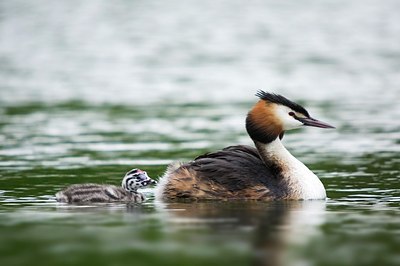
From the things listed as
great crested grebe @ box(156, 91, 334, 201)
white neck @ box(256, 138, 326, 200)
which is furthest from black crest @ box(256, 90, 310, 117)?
white neck @ box(256, 138, 326, 200)

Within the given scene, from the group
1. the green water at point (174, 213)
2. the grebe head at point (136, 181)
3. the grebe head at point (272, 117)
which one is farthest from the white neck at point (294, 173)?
the grebe head at point (136, 181)

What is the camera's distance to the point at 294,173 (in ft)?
43.9

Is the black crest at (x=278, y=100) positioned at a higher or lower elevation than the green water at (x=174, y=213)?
higher

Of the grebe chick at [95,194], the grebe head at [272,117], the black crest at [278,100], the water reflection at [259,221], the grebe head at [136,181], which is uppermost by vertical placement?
the black crest at [278,100]

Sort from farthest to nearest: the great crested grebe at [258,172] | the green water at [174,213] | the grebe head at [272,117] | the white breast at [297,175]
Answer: the grebe head at [272,117]
the white breast at [297,175]
the great crested grebe at [258,172]
the green water at [174,213]

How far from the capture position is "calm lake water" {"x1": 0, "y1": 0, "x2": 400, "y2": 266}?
1009 centimetres

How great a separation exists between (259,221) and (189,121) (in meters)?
10.8

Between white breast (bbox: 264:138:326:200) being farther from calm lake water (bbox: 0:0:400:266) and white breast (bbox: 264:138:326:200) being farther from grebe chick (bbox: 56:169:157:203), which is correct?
grebe chick (bbox: 56:169:157:203)

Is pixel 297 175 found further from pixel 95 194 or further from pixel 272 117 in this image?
pixel 95 194

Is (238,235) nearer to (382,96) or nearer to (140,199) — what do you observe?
(140,199)

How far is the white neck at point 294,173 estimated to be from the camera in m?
13.2

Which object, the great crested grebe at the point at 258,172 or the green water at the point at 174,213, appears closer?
the green water at the point at 174,213

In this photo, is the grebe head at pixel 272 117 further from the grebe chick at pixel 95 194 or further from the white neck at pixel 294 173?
the grebe chick at pixel 95 194

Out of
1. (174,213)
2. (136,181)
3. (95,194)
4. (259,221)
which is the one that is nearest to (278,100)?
(136,181)
